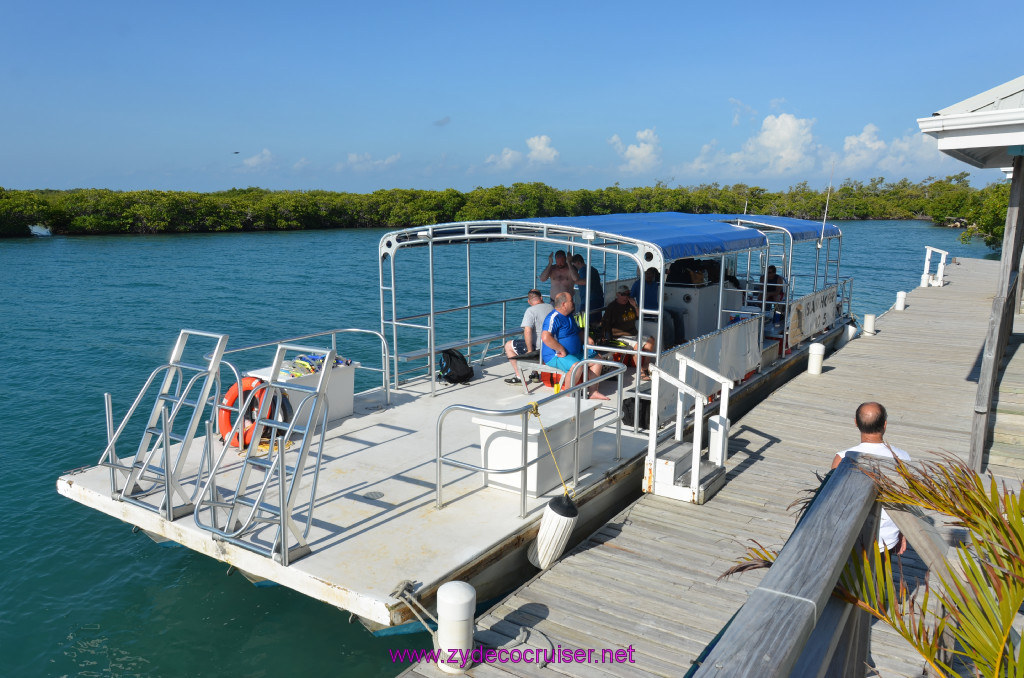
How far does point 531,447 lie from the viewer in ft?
21.9

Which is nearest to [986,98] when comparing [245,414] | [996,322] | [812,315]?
[996,322]

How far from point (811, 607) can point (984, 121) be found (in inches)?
256

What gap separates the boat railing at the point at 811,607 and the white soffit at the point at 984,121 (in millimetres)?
5820

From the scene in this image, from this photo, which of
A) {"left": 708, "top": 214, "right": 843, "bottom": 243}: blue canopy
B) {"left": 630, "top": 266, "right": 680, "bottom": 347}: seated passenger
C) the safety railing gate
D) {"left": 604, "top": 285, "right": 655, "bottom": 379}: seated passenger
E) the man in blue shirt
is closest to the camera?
the safety railing gate

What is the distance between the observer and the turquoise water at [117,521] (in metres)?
6.89

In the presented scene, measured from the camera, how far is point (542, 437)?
263 inches

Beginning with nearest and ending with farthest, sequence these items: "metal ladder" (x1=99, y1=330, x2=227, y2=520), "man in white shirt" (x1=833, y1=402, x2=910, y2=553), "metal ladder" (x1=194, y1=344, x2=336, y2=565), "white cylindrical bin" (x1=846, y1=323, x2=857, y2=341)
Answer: "man in white shirt" (x1=833, y1=402, x2=910, y2=553) < "metal ladder" (x1=194, y1=344, x2=336, y2=565) < "metal ladder" (x1=99, y1=330, x2=227, y2=520) < "white cylindrical bin" (x1=846, y1=323, x2=857, y2=341)

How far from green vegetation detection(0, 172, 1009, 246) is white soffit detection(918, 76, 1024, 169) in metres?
56.5

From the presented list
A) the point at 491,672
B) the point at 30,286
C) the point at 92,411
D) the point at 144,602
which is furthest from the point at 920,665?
the point at 30,286

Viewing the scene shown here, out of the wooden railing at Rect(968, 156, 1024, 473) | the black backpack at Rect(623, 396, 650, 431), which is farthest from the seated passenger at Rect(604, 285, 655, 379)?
the wooden railing at Rect(968, 156, 1024, 473)

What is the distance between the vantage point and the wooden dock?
16.9 ft

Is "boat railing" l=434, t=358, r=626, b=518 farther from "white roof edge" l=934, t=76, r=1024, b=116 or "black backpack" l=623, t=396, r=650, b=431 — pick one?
"white roof edge" l=934, t=76, r=1024, b=116

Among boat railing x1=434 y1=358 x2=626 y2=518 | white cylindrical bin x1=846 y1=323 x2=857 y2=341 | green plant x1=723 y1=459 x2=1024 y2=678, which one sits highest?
green plant x1=723 y1=459 x2=1024 y2=678

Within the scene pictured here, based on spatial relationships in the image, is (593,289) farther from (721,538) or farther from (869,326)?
(869,326)
